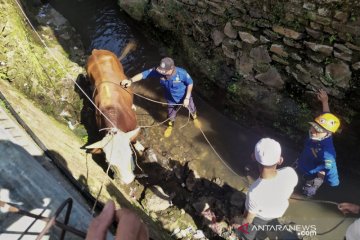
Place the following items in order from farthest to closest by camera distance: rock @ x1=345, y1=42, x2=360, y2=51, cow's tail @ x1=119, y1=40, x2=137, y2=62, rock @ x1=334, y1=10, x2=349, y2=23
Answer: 1. cow's tail @ x1=119, y1=40, x2=137, y2=62
2. rock @ x1=345, y1=42, x2=360, y2=51
3. rock @ x1=334, y1=10, x2=349, y2=23

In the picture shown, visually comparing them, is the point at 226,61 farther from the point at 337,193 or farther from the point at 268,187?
the point at 268,187

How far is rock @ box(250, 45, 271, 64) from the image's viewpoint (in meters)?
6.25

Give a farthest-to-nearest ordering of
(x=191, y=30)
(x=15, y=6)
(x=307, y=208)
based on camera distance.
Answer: (x=15, y=6) < (x=191, y=30) < (x=307, y=208)

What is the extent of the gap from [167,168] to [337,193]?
312 centimetres

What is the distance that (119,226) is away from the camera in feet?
6.51

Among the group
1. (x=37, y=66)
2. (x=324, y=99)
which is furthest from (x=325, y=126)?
(x=37, y=66)

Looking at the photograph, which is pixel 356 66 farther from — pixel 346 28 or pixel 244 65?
pixel 244 65

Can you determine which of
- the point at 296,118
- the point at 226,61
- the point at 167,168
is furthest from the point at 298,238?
the point at 226,61

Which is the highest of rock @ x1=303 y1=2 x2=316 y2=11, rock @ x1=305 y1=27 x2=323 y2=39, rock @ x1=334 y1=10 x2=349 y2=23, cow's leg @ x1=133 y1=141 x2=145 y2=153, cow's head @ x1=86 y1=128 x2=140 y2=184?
rock @ x1=303 y1=2 x2=316 y2=11

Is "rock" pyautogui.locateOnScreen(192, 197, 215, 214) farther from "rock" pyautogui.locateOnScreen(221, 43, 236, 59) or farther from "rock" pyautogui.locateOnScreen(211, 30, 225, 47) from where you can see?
"rock" pyautogui.locateOnScreen(211, 30, 225, 47)

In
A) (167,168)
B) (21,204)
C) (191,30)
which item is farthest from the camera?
(191,30)

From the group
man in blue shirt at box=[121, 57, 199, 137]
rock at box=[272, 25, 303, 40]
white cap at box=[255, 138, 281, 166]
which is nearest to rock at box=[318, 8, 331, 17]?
rock at box=[272, 25, 303, 40]

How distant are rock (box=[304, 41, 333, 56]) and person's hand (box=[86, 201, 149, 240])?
4541mm

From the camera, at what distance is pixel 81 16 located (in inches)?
405
